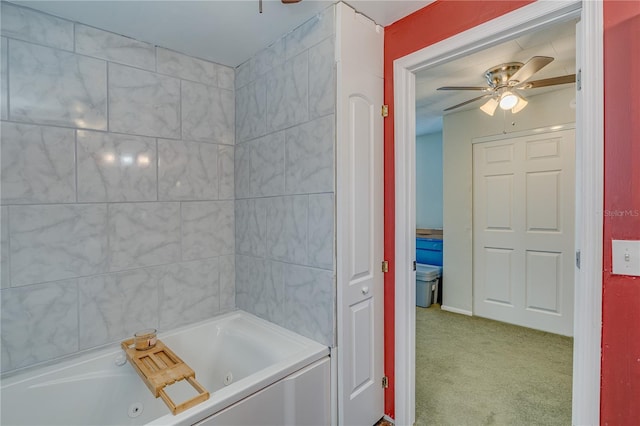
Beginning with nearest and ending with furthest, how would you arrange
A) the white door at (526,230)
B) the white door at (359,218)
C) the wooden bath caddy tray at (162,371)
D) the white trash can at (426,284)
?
the wooden bath caddy tray at (162,371) < the white door at (359,218) < the white door at (526,230) < the white trash can at (426,284)

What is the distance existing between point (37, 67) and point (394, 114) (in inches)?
76.4

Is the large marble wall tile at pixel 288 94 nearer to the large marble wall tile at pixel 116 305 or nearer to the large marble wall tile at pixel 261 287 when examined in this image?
the large marble wall tile at pixel 261 287

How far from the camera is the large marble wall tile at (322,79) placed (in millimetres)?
1664

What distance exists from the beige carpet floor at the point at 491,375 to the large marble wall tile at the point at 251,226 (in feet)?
4.96

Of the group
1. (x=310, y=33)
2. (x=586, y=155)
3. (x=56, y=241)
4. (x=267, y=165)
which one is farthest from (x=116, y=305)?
(x=586, y=155)

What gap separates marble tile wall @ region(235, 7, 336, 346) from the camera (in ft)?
5.61

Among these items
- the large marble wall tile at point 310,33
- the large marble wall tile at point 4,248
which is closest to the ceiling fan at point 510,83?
the large marble wall tile at point 310,33

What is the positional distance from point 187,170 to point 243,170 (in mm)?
383

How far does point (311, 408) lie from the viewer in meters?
1.60

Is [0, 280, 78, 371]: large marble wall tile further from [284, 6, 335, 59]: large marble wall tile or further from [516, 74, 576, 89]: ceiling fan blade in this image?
[516, 74, 576, 89]: ceiling fan blade

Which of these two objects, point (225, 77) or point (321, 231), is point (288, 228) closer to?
point (321, 231)

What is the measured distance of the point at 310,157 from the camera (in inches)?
70.4

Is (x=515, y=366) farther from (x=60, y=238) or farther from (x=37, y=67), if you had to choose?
(x=37, y=67)

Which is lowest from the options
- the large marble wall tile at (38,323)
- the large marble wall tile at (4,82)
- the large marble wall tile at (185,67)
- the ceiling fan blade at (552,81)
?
the large marble wall tile at (38,323)
